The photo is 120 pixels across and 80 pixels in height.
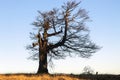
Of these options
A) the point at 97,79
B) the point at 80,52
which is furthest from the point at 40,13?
the point at 97,79

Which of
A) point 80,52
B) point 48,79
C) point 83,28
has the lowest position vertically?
point 48,79

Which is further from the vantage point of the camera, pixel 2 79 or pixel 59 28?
pixel 59 28

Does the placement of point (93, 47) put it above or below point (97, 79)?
above

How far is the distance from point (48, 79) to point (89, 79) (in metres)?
3.63

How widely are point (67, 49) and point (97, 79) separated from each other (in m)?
12.8

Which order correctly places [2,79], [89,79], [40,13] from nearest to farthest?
[2,79], [89,79], [40,13]

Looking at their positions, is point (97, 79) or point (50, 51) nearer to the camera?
point (97, 79)

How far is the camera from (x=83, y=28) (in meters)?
40.3

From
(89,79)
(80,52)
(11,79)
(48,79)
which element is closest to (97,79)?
(89,79)

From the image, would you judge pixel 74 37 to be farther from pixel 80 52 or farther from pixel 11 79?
pixel 11 79

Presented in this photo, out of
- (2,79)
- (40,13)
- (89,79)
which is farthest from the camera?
(40,13)

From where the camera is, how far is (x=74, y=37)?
4016 centimetres

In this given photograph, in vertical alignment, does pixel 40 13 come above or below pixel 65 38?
above

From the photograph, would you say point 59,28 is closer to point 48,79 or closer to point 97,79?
point 97,79
